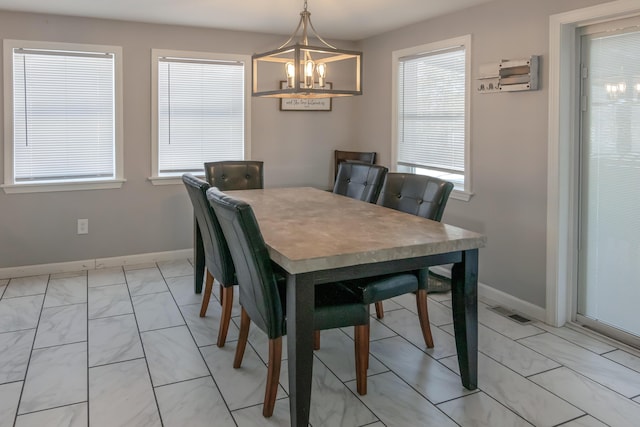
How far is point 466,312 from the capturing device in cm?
239

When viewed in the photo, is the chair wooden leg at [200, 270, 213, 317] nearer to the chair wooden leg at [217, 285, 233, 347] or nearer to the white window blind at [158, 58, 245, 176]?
the chair wooden leg at [217, 285, 233, 347]

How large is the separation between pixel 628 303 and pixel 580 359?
52 centimetres

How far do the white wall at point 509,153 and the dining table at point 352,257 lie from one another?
3.39ft

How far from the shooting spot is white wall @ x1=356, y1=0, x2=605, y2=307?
330 cm

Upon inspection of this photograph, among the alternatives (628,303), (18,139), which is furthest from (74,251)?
(628,303)

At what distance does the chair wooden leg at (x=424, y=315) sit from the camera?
2861mm

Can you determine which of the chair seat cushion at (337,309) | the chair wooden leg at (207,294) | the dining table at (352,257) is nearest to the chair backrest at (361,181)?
the dining table at (352,257)

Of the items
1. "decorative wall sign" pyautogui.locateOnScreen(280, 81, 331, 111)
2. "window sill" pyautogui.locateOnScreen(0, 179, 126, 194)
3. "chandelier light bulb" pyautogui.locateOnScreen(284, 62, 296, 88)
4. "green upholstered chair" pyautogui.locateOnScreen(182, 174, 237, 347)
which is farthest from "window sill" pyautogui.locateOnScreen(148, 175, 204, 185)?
"chandelier light bulb" pyautogui.locateOnScreen(284, 62, 296, 88)

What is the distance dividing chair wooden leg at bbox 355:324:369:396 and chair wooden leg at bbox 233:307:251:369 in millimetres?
546

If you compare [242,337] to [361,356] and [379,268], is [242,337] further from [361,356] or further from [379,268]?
[379,268]

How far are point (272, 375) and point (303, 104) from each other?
3456 millimetres

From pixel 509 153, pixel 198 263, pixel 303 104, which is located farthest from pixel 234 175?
pixel 509 153

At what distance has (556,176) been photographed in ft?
10.4

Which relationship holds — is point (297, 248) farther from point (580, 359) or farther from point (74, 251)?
point (74, 251)
